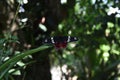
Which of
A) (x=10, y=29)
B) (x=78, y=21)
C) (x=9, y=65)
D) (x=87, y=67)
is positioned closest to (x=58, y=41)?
(x=9, y=65)

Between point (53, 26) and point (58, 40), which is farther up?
point (58, 40)

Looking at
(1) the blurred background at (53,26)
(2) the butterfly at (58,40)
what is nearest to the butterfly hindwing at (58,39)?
(2) the butterfly at (58,40)

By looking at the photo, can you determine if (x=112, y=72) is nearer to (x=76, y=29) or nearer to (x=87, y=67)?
(x=87, y=67)

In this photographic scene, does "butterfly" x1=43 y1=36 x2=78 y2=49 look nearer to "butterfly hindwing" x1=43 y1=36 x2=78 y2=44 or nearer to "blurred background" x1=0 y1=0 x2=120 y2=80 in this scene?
"butterfly hindwing" x1=43 y1=36 x2=78 y2=44

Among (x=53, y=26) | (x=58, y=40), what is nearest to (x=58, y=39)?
(x=58, y=40)

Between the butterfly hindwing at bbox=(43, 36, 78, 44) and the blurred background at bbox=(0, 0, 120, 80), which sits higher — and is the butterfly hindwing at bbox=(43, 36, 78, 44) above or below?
above

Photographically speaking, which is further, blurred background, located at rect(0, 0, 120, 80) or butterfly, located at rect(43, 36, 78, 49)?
blurred background, located at rect(0, 0, 120, 80)

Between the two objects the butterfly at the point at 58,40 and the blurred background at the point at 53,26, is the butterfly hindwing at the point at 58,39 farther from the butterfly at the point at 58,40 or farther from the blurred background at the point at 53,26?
the blurred background at the point at 53,26

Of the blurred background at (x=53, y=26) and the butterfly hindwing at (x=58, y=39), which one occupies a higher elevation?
the butterfly hindwing at (x=58, y=39)

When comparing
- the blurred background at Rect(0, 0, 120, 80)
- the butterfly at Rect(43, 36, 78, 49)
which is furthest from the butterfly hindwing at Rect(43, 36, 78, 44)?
the blurred background at Rect(0, 0, 120, 80)

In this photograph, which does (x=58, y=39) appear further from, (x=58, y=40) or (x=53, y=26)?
(x=53, y=26)

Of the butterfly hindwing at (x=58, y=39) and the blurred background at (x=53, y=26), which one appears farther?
the blurred background at (x=53, y=26)
